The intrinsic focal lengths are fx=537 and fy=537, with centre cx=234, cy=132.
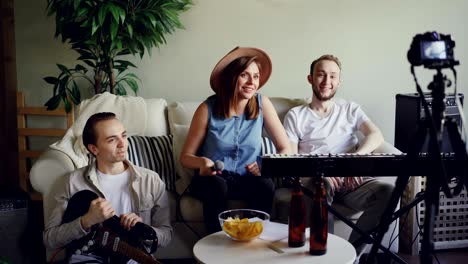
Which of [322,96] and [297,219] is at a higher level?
[322,96]

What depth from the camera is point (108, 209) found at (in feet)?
6.19

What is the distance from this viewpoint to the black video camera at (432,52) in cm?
155

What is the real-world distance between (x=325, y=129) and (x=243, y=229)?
1.10 m

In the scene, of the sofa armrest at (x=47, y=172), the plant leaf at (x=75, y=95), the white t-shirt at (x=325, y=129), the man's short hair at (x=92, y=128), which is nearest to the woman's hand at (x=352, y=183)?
the white t-shirt at (x=325, y=129)

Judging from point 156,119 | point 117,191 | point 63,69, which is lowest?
point 117,191

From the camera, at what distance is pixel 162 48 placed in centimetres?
344

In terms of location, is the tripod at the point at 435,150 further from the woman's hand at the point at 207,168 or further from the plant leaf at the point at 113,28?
the plant leaf at the point at 113,28

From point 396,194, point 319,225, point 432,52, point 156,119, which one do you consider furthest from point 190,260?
point 432,52

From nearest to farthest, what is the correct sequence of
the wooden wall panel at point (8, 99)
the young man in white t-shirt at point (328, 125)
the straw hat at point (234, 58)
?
the straw hat at point (234, 58), the young man in white t-shirt at point (328, 125), the wooden wall panel at point (8, 99)

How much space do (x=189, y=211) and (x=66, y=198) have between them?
0.62 metres

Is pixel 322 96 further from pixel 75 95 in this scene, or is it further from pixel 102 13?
pixel 75 95

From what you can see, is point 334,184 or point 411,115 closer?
point 334,184

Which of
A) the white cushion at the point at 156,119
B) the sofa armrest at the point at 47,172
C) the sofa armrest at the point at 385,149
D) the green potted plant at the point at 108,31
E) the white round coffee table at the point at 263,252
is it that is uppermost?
the green potted plant at the point at 108,31

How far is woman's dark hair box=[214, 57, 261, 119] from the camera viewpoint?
2551mm
